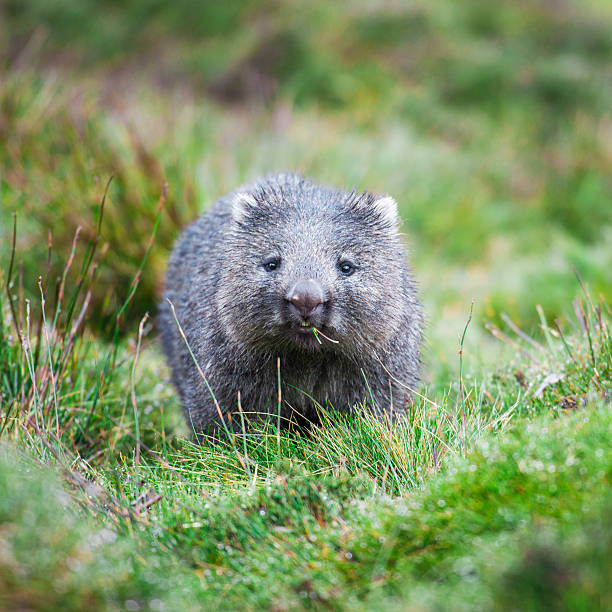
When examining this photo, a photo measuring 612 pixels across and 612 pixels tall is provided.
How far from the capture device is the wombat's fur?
3801 millimetres

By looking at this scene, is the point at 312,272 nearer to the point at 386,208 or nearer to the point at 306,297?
the point at 306,297

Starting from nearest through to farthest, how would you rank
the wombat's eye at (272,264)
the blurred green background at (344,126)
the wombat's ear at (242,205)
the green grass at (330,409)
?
the green grass at (330,409)
the wombat's eye at (272,264)
the wombat's ear at (242,205)
the blurred green background at (344,126)

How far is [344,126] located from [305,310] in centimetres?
1079

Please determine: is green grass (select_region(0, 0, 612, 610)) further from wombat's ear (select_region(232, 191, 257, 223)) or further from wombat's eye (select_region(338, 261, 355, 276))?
→ wombat's eye (select_region(338, 261, 355, 276))

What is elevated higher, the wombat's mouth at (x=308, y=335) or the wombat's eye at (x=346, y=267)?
the wombat's eye at (x=346, y=267)

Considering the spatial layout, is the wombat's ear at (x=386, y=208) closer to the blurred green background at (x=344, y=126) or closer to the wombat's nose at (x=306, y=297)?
the wombat's nose at (x=306, y=297)

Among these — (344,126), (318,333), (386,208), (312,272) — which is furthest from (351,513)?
(344,126)

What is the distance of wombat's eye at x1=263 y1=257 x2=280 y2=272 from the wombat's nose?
1.26 feet

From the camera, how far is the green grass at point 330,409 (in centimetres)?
256

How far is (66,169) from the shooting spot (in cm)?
754

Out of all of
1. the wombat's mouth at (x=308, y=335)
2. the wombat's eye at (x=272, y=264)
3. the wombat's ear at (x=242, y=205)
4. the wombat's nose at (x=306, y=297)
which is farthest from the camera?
the wombat's ear at (x=242, y=205)

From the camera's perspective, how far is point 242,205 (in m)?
4.31

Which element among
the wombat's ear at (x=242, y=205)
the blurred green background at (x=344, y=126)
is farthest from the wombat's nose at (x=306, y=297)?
the blurred green background at (x=344, y=126)

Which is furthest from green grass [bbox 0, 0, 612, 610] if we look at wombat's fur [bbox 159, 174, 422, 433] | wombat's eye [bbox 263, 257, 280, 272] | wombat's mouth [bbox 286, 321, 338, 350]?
wombat's eye [bbox 263, 257, 280, 272]
